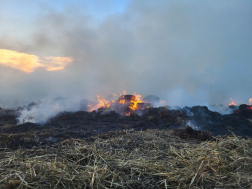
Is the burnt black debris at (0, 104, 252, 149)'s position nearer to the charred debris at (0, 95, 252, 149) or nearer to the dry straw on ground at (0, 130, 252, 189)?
the charred debris at (0, 95, 252, 149)

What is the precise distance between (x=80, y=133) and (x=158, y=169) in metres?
5.95

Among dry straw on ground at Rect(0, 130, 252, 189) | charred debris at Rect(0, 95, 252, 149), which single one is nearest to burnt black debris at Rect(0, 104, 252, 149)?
charred debris at Rect(0, 95, 252, 149)

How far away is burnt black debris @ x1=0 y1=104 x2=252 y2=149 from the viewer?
22.4ft

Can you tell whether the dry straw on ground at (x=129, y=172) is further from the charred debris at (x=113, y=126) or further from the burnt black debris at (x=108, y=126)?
the burnt black debris at (x=108, y=126)

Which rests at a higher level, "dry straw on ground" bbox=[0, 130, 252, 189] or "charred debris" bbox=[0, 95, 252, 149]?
"charred debris" bbox=[0, 95, 252, 149]

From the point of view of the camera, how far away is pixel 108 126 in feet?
37.7

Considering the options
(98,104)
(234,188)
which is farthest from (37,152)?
(98,104)

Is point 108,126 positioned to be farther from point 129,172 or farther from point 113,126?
point 129,172

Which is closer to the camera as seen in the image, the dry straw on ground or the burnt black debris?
the dry straw on ground

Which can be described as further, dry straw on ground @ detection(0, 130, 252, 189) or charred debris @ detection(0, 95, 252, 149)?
charred debris @ detection(0, 95, 252, 149)

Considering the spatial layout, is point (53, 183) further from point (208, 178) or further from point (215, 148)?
point (215, 148)

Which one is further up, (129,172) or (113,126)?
(113,126)

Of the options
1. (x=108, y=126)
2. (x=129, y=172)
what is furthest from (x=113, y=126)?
(x=129, y=172)

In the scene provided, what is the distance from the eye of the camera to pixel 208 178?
2807 mm
